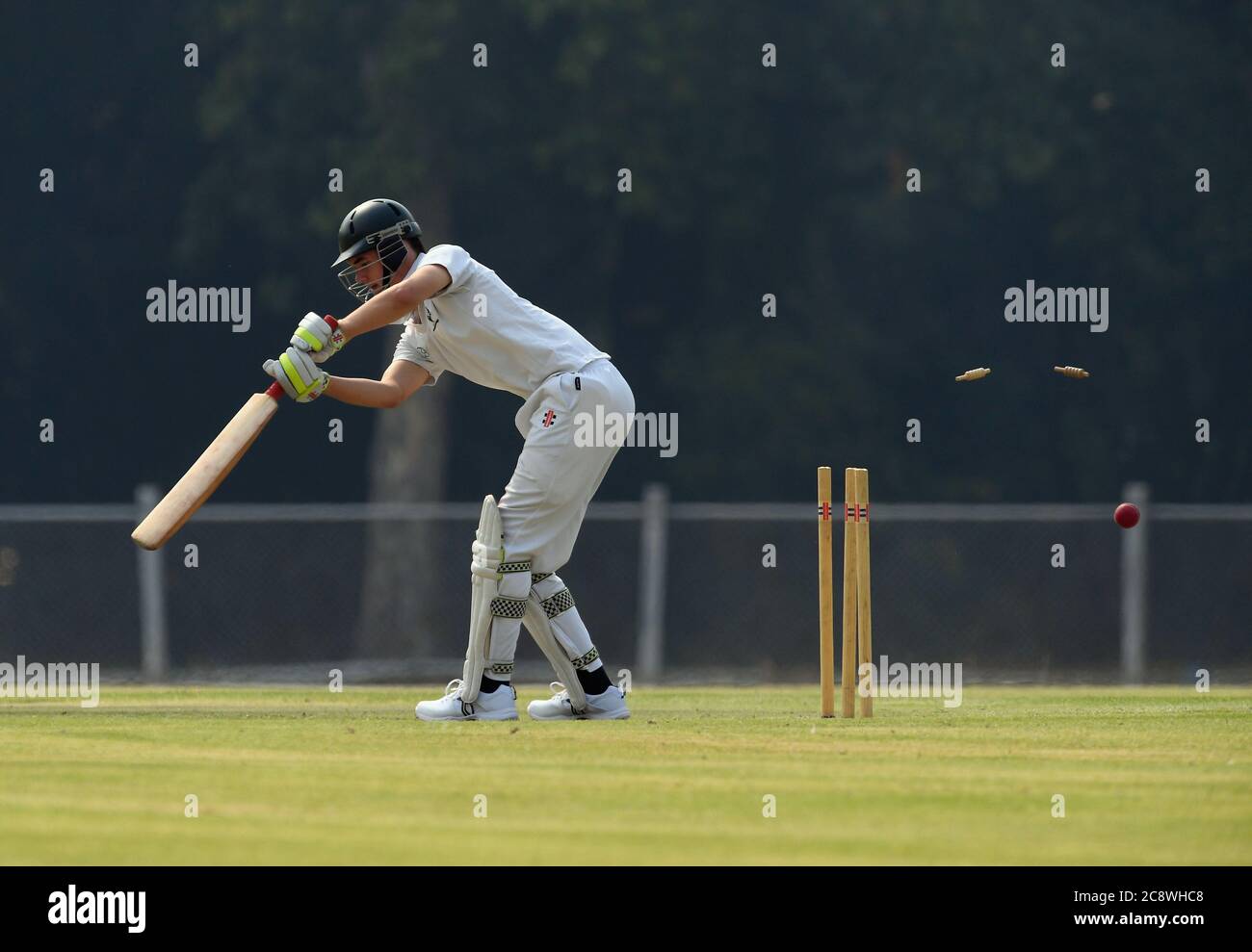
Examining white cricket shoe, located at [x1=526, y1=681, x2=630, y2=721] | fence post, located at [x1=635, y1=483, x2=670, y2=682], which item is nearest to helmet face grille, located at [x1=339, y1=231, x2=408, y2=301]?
white cricket shoe, located at [x1=526, y1=681, x2=630, y2=721]

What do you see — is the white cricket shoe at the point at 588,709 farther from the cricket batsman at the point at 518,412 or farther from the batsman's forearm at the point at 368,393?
the batsman's forearm at the point at 368,393

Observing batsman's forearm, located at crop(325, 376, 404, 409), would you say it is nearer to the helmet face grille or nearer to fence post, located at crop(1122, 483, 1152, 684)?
the helmet face grille

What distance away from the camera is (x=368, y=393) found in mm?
9773

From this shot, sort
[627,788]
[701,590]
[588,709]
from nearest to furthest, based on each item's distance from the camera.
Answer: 1. [627,788]
2. [588,709]
3. [701,590]

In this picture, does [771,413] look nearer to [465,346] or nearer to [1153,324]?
[1153,324]

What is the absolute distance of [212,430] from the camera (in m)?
25.8

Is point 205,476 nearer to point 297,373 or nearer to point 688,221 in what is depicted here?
point 297,373

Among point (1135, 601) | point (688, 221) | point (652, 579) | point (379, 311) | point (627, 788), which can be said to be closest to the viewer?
point (627, 788)

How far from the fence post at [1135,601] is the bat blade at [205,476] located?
397 inches

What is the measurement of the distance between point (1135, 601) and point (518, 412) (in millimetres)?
10135

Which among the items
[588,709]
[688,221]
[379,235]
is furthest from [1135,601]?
[379,235]

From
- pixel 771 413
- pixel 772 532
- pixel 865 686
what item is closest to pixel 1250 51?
pixel 771 413

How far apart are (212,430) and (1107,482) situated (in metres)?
10.1

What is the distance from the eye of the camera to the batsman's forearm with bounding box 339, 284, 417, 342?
8.98 metres
